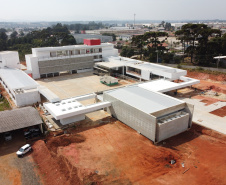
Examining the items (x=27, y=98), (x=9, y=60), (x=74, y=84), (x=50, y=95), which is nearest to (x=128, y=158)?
(x=50, y=95)

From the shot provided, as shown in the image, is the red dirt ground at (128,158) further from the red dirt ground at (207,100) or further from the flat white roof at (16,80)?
the flat white roof at (16,80)

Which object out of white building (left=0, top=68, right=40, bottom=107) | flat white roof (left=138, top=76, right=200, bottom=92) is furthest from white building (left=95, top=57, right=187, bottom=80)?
white building (left=0, top=68, right=40, bottom=107)

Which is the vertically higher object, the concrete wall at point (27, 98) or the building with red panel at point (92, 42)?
the building with red panel at point (92, 42)

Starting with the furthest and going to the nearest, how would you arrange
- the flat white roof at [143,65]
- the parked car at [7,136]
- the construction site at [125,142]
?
the flat white roof at [143,65] → the parked car at [7,136] → the construction site at [125,142]

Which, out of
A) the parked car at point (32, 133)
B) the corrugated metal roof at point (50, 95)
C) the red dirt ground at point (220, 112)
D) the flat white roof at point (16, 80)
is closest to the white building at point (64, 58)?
the flat white roof at point (16, 80)

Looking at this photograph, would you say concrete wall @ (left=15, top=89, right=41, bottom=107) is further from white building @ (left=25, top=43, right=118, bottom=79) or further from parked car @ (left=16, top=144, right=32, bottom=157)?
white building @ (left=25, top=43, right=118, bottom=79)

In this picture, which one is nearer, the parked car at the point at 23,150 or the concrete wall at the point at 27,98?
the parked car at the point at 23,150

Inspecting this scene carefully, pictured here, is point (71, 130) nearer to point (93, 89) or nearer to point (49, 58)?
point (93, 89)
